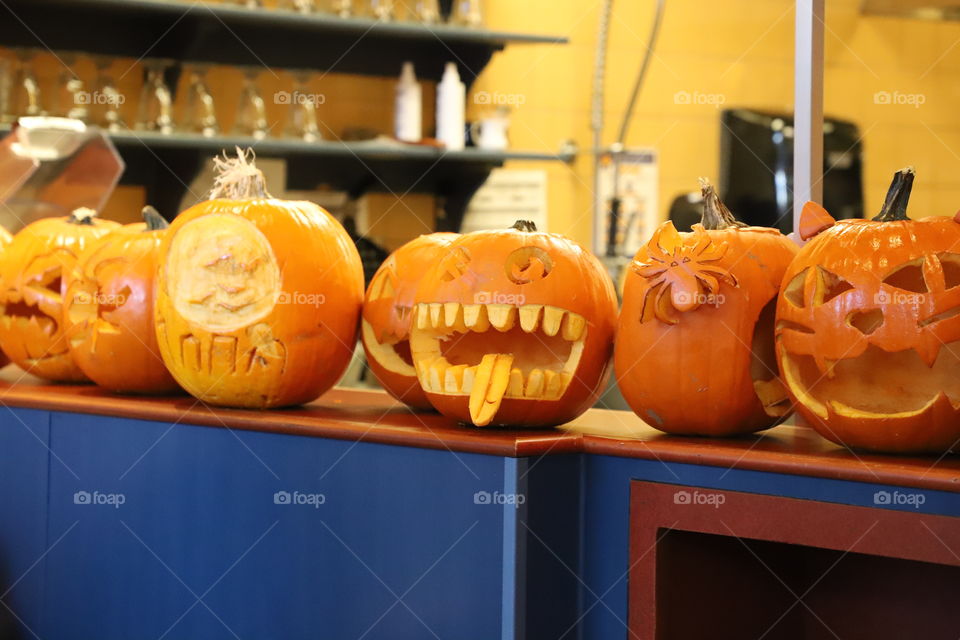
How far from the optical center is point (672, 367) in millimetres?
1119

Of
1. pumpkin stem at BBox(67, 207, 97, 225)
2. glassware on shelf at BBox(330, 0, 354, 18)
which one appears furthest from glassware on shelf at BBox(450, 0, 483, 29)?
pumpkin stem at BBox(67, 207, 97, 225)

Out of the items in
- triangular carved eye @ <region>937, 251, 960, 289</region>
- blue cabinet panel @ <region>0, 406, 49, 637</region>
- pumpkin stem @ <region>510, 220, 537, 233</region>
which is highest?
pumpkin stem @ <region>510, 220, 537, 233</region>

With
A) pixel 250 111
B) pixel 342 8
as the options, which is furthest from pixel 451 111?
pixel 250 111

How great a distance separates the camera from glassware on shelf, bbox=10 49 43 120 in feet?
8.86

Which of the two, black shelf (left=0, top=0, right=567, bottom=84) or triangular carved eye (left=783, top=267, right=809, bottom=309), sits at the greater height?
black shelf (left=0, top=0, right=567, bottom=84)

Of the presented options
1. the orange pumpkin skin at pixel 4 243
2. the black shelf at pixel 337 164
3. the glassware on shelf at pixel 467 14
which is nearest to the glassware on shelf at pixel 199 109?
the black shelf at pixel 337 164

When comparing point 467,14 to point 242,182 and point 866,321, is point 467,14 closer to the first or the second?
point 242,182

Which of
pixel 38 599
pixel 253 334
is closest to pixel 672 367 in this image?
pixel 253 334

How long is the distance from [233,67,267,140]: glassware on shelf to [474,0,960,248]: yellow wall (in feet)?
2.49

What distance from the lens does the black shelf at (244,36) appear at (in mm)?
2854

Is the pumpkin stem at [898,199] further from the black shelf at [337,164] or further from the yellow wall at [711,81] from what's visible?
the yellow wall at [711,81]

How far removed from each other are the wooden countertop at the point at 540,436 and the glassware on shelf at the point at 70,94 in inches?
56.6

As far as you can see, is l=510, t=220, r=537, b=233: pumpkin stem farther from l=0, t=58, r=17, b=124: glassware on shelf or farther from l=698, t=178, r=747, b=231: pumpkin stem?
l=0, t=58, r=17, b=124: glassware on shelf

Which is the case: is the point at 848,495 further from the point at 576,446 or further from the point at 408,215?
the point at 408,215
